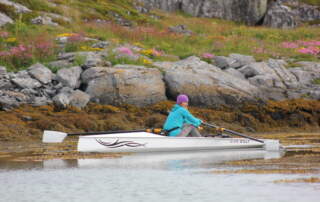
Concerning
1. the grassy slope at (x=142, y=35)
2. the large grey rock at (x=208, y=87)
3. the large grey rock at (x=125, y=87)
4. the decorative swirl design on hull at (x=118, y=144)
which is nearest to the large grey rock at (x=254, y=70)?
the large grey rock at (x=208, y=87)

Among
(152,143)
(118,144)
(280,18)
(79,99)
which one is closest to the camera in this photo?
(118,144)

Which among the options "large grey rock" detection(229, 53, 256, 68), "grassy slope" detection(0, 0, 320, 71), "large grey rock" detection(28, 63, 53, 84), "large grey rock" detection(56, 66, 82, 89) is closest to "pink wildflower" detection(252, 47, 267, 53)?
"grassy slope" detection(0, 0, 320, 71)

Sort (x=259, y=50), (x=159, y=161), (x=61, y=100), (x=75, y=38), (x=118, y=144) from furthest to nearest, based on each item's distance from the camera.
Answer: (x=259, y=50)
(x=75, y=38)
(x=61, y=100)
(x=118, y=144)
(x=159, y=161)

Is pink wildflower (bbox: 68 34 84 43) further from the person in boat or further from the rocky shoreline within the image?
the person in boat

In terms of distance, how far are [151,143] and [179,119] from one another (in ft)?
4.00

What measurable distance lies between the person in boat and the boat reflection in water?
104 centimetres

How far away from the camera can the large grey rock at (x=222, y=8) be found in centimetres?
5875

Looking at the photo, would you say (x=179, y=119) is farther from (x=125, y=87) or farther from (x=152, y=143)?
(x=125, y=87)

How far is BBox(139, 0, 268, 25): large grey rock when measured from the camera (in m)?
58.8

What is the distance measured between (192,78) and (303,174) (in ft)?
52.4

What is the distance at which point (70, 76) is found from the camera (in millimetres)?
29078

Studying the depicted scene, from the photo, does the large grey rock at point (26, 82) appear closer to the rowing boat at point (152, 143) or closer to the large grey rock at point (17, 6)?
the rowing boat at point (152, 143)

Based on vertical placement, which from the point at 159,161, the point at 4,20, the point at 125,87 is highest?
the point at 4,20

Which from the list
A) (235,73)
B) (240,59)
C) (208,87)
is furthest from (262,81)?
(208,87)
